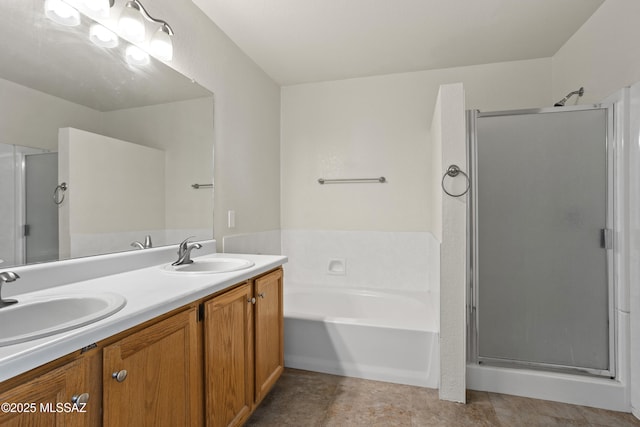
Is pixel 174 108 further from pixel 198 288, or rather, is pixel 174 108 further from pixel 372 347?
pixel 372 347

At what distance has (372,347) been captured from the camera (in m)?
2.03

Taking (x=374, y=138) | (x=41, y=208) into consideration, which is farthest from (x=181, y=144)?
(x=374, y=138)

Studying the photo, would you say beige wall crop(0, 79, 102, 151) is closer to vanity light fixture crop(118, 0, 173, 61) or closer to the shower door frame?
vanity light fixture crop(118, 0, 173, 61)

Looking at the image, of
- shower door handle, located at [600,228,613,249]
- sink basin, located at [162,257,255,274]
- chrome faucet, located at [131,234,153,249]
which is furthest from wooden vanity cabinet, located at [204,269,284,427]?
shower door handle, located at [600,228,613,249]

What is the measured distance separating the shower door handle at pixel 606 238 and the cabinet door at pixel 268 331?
186 cm

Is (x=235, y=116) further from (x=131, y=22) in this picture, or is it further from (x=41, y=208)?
(x=41, y=208)

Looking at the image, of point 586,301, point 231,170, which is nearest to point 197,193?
point 231,170

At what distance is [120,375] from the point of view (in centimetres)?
82

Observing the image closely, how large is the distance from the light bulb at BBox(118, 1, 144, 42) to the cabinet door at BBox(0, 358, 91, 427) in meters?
1.39

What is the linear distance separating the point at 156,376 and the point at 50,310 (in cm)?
38

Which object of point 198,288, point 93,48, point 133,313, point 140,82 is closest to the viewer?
point 133,313

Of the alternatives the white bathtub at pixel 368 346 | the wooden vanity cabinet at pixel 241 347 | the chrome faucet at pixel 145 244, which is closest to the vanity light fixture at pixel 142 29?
the chrome faucet at pixel 145 244

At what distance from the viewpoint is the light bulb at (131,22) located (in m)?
1.39

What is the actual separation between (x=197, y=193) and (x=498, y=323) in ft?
6.61
